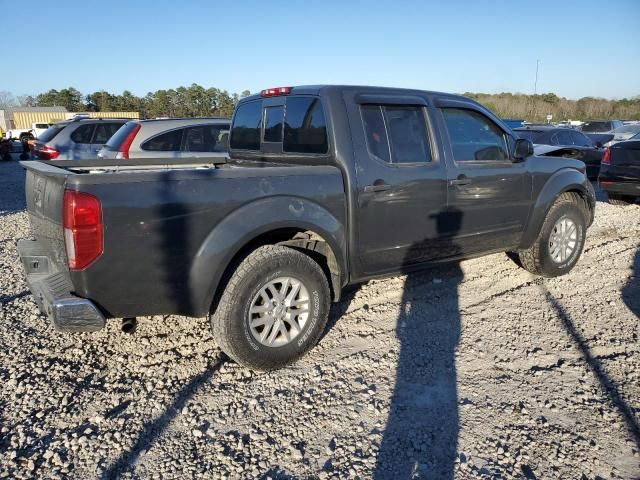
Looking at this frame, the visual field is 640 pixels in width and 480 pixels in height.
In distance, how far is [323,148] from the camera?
376cm

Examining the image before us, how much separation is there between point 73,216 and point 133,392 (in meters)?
1.23

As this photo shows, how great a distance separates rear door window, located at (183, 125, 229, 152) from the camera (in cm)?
779

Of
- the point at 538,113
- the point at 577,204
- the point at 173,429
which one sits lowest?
the point at 173,429

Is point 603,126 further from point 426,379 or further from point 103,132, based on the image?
point 426,379

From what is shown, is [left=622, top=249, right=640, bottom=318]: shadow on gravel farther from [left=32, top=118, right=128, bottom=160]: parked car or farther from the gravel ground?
[left=32, top=118, right=128, bottom=160]: parked car

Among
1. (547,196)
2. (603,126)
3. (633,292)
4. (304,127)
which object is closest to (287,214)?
(304,127)

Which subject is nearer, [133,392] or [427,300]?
[133,392]

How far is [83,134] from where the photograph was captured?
11.5 meters

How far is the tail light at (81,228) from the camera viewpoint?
8.79 ft

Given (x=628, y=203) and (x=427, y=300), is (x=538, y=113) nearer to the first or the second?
(x=628, y=203)

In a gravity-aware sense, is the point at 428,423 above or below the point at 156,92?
below

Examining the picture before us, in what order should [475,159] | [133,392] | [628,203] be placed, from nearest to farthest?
[133,392]
[475,159]
[628,203]

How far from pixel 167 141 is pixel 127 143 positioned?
59 cm

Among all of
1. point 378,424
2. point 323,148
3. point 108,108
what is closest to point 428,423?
point 378,424
